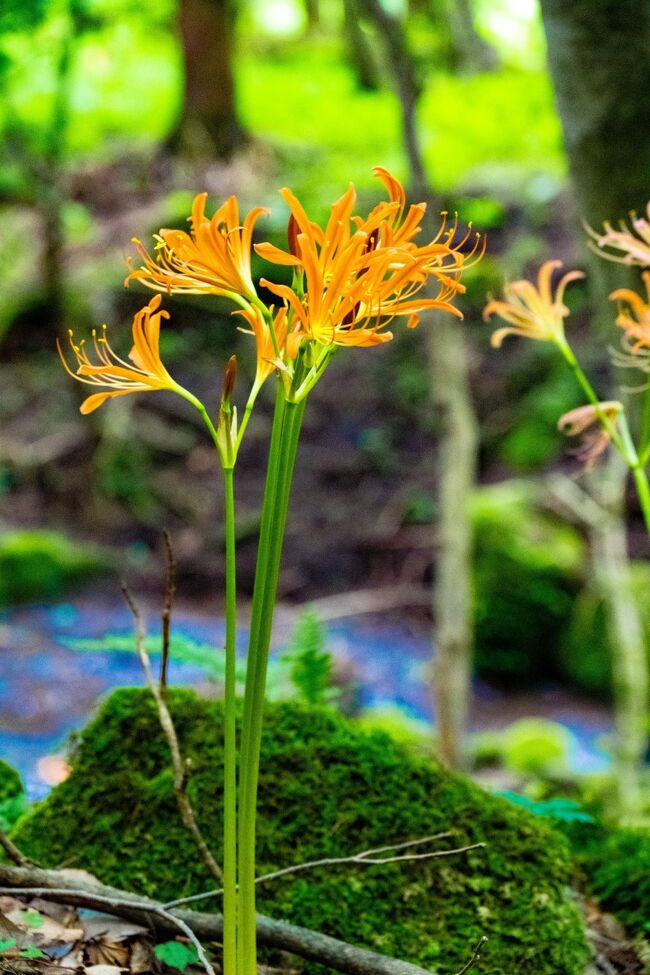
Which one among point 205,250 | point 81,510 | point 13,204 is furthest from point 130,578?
point 205,250

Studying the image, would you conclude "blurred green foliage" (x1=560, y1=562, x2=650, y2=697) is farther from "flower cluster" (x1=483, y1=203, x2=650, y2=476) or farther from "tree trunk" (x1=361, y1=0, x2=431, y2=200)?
"flower cluster" (x1=483, y1=203, x2=650, y2=476)

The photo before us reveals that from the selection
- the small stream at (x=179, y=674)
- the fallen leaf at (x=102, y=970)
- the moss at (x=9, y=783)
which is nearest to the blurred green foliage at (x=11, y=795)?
the moss at (x=9, y=783)

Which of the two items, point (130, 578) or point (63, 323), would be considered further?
point (63, 323)

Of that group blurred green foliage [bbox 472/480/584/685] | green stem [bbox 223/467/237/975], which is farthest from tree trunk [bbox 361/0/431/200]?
blurred green foliage [bbox 472/480/584/685]

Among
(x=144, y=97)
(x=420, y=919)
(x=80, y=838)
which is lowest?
(x=420, y=919)

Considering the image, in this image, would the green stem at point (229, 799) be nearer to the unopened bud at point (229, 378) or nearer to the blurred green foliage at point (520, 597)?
the unopened bud at point (229, 378)

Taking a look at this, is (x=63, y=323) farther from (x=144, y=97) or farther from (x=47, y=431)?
(x=144, y=97)
